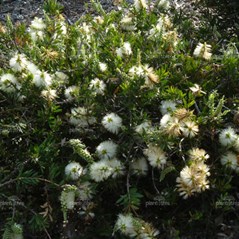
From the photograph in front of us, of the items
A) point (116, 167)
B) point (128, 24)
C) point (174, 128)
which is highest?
point (174, 128)

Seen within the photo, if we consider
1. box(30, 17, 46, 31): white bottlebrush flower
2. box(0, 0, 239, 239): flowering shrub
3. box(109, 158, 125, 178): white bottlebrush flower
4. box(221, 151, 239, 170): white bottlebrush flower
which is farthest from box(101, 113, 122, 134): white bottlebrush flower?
box(30, 17, 46, 31): white bottlebrush flower

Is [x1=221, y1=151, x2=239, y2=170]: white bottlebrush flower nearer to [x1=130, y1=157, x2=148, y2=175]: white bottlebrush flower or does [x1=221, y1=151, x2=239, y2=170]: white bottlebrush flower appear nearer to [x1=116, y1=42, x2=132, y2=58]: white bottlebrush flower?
[x1=130, y1=157, x2=148, y2=175]: white bottlebrush flower

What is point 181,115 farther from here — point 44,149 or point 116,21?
point 116,21

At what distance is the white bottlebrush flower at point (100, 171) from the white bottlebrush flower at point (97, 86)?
1.34 feet

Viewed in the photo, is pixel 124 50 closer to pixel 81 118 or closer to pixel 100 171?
pixel 81 118

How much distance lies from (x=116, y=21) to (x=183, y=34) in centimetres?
47

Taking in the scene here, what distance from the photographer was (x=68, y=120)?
8.08 feet

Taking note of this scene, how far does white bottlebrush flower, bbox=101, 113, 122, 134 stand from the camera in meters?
2.32

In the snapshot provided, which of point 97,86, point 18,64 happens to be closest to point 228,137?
point 97,86

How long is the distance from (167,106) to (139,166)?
1.05 ft

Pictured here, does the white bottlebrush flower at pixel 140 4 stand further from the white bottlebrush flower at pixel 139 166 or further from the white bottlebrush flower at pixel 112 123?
the white bottlebrush flower at pixel 139 166

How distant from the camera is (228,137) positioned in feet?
7.44

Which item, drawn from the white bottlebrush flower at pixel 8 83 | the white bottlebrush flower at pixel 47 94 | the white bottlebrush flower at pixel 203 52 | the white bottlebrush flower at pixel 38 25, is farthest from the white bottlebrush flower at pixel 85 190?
the white bottlebrush flower at pixel 38 25

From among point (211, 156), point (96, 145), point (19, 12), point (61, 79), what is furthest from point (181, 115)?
point (19, 12)
